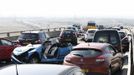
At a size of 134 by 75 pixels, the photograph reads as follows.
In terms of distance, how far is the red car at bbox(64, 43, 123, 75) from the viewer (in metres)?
14.4

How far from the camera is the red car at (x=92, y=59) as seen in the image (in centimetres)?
1441

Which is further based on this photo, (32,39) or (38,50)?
(32,39)

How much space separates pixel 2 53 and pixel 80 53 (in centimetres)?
740

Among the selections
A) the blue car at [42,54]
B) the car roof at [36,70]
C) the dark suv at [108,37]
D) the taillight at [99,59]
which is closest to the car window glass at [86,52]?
the taillight at [99,59]

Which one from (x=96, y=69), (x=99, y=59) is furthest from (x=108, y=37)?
(x=96, y=69)

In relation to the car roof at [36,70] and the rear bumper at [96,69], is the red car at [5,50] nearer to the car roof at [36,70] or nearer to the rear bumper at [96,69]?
the rear bumper at [96,69]

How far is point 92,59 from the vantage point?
14570 millimetres

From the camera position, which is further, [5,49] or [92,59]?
[5,49]

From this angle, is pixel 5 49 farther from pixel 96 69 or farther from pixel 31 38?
pixel 96 69

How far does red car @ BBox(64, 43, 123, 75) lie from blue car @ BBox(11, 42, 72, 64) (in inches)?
149

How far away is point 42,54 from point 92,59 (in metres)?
5.37

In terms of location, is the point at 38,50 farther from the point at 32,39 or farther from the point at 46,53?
the point at 32,39

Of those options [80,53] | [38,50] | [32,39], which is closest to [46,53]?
[38,50]

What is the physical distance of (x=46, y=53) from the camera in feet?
63.9
